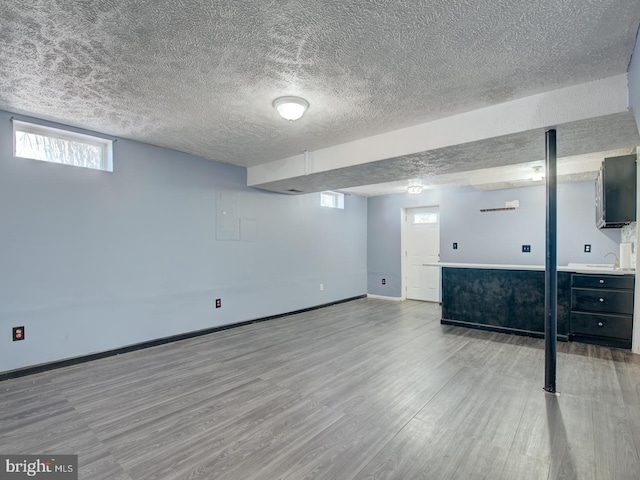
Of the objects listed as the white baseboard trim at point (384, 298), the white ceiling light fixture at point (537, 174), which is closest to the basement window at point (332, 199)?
the white baseboard trim at point (384, 298)

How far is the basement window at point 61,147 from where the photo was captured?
10.1 feet

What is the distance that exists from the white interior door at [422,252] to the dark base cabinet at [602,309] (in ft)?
9.48

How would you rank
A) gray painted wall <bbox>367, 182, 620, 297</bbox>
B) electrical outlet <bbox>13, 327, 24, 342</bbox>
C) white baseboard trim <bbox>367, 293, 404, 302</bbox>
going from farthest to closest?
white baseboard trim <bbox>367, 293, 404, 302</bbox> → gray painted wall <bbox>367, 182, 620, 297</bbox> → electrical outlet <bbox>13, 327, 24, 342</bbox>

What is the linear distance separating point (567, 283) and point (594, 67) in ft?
9.80

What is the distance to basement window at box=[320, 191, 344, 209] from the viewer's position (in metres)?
6.62

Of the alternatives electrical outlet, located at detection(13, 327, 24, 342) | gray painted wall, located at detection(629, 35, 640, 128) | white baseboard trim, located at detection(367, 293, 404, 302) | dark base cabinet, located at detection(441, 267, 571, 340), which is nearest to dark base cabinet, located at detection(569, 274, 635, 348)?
dark base cabinet, located at detection(441, 267, 571, 340)

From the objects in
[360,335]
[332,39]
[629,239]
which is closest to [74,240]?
[332,39]

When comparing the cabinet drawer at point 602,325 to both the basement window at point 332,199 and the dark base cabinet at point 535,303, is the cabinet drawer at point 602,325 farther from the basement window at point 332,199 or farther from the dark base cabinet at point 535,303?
the basement window at point 332,199

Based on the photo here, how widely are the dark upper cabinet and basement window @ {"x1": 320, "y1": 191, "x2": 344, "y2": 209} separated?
438 centimetres

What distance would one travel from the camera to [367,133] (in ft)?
11.4

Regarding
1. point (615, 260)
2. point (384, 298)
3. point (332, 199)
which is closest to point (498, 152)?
point (615, 260)

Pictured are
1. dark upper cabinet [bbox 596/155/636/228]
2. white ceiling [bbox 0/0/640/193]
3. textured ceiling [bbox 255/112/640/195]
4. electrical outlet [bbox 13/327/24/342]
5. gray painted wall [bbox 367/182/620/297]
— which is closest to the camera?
white ceiling [bbox 0/0/640/193]

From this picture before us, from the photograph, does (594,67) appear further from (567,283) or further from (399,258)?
(399,258)

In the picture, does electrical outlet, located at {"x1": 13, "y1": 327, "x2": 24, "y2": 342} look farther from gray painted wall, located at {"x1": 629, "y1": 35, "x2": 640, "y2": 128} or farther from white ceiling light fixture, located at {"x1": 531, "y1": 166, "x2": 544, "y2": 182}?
white ceiling light fixture, located at {"x1": 531, "y1": 166, "x2": 544, "y2": 182}
